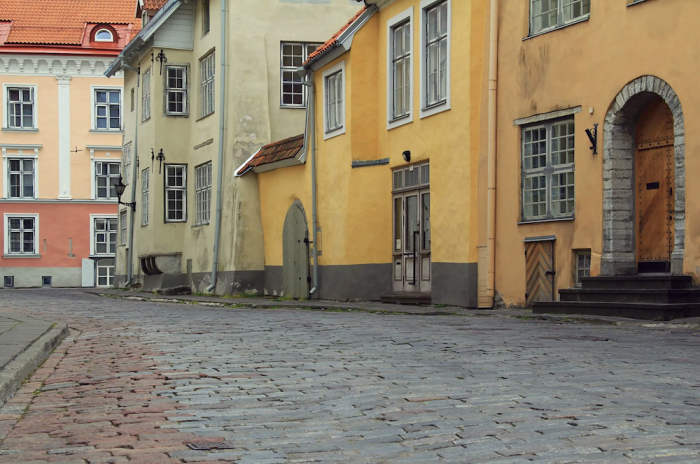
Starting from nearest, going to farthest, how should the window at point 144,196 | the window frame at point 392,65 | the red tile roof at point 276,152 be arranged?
the window frame at point 392,65, the red tile roof at point 276,152, the window at point 144,196

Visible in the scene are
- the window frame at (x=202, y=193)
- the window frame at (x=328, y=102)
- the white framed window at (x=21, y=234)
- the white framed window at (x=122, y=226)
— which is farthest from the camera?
the white framed window at (x=21, y=234)

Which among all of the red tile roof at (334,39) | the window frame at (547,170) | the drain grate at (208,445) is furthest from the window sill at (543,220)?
the drain grate at (208,445)

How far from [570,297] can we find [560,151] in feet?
8.44

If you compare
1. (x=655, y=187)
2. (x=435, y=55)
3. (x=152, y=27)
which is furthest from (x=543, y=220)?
(x=152, y=27)

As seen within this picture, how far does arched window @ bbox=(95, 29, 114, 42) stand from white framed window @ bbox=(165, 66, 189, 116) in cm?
1818

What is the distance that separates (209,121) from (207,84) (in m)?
1.21

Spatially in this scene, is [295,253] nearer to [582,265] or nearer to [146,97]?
[582,265]

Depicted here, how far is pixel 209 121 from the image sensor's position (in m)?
30.6

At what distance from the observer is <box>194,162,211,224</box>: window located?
101ft

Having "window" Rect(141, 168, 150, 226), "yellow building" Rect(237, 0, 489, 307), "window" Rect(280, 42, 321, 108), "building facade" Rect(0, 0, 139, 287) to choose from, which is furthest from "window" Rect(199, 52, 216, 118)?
"building facade" Rect(0, 0, 139, 287)

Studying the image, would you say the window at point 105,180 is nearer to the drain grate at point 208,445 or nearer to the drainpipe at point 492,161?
the drainpipe at point 492,161

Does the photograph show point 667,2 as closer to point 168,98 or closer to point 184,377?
point 184,377

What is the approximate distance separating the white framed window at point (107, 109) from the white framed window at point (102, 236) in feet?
14.0

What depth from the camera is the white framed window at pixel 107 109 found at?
4925 cm
